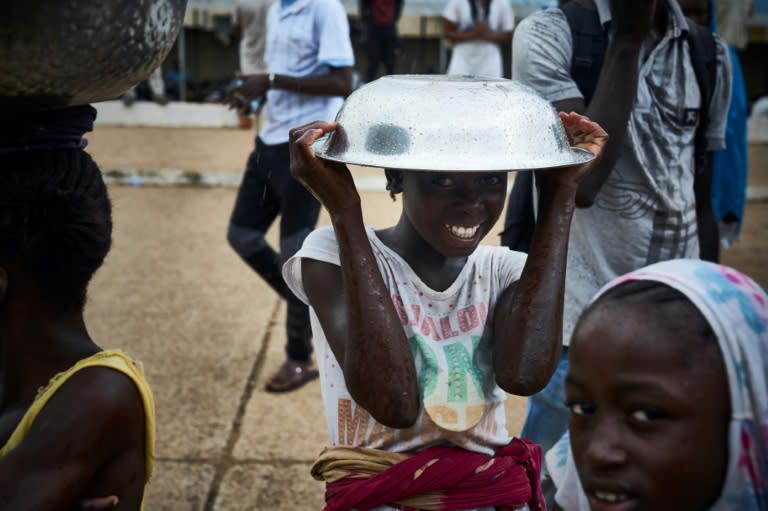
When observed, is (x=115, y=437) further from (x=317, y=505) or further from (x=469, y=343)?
(x=317, y=505)

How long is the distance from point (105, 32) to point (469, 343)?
102cm

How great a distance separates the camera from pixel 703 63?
2.77m

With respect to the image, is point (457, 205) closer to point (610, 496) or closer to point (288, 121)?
point (610, 496)

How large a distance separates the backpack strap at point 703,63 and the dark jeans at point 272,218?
1960 millimetres

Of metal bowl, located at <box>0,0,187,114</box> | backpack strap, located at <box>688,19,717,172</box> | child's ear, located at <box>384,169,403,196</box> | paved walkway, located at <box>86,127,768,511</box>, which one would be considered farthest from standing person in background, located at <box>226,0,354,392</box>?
metal bowl, located at <box>0,0,187,114</box>

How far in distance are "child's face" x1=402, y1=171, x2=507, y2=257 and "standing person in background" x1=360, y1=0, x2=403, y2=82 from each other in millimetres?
9710

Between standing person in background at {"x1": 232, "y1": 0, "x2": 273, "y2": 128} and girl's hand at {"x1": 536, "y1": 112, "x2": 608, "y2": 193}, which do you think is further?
standing person in background at {"x1": 232, "y1": 0, "x2": 273, "y2": 128}

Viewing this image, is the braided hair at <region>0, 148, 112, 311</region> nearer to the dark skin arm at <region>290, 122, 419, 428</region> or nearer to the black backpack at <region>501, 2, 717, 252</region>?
the dark skin arm at <region>290, 122, 419, 428</region>

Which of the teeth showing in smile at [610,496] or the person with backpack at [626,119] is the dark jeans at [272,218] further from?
the teeth showing in smile at [610,496]

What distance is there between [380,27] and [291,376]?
770 cm

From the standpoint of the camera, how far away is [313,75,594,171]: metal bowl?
1.66 meters

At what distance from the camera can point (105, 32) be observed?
1438 mm

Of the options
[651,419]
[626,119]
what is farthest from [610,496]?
[626,119]

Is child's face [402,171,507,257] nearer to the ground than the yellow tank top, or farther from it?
farther from it
